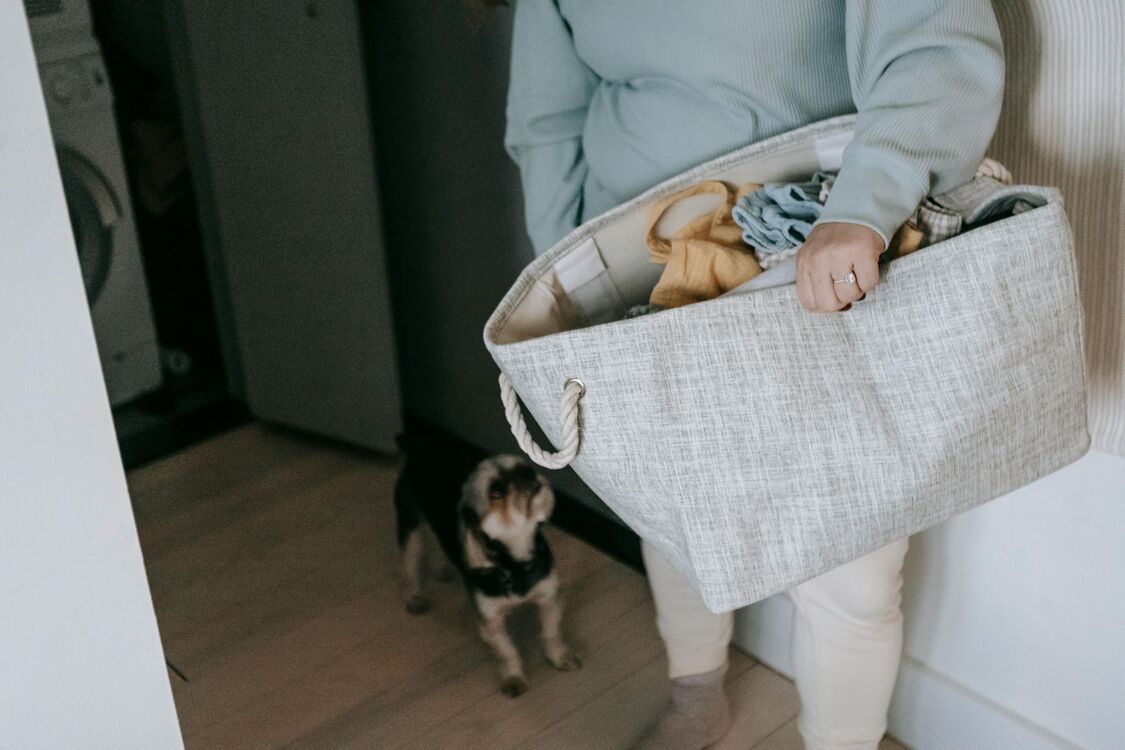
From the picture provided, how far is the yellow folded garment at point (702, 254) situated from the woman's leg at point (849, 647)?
1.20ft

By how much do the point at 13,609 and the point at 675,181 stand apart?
0.69 meters

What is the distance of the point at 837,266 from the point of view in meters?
0.87

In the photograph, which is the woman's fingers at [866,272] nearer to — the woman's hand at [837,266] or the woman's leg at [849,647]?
the woman's hand at [837,266]

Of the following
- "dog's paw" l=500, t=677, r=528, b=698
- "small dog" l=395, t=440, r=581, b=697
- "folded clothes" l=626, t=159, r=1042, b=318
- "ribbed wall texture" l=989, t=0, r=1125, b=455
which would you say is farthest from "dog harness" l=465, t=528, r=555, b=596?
"ribbed wall texture" l=989, t=0, r=1125, b=455

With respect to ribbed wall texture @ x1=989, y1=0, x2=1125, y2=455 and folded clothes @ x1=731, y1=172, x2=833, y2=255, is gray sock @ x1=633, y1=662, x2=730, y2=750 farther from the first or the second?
folded clothes @ x1=731, y1=172, x2=833, y2=255

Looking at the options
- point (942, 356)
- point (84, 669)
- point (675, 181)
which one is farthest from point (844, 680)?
point (84, 669)

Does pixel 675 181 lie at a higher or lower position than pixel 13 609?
higher

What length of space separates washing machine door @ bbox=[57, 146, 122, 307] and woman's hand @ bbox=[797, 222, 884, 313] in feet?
6.03

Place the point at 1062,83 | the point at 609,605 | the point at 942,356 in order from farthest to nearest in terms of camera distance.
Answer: the point at 609,605 < the point at 1062,83 < the point at 942,356

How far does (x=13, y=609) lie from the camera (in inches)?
31.1

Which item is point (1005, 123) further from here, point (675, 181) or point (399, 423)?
point (399, 423)

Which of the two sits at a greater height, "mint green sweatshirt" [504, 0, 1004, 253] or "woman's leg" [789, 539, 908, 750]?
"mint green sweatshirt" [504, 0, 1004, 253]

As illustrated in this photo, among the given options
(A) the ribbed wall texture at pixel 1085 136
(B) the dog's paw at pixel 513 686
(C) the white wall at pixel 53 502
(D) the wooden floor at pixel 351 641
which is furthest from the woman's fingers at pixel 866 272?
(B) the dog's paw at pixel 513 686

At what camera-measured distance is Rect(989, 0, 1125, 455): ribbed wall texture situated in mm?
1031
